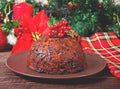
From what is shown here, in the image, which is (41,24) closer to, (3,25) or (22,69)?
(3,25)

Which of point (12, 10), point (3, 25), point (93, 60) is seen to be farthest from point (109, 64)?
point (12, 10)

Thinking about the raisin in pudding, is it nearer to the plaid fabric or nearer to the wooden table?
the wooden table

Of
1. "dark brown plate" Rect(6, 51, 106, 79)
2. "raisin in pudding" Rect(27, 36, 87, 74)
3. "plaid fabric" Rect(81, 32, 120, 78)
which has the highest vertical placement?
"raisin in pudding" Rect(27, 36, 87, 74)

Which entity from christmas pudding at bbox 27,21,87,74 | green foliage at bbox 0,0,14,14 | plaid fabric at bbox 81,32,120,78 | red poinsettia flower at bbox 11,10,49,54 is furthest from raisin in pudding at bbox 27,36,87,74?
green foliage at bbox 0,0,14,14

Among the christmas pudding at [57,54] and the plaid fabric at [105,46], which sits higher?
the christmas pudding at [57,54]

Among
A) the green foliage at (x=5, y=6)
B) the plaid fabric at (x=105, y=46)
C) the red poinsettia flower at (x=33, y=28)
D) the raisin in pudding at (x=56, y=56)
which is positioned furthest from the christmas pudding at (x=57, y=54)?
the green foliage at (x=5, y=6)

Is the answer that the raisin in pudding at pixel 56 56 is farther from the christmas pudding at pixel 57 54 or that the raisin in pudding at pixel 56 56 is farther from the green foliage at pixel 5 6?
the green foliage at pixel 5 6
